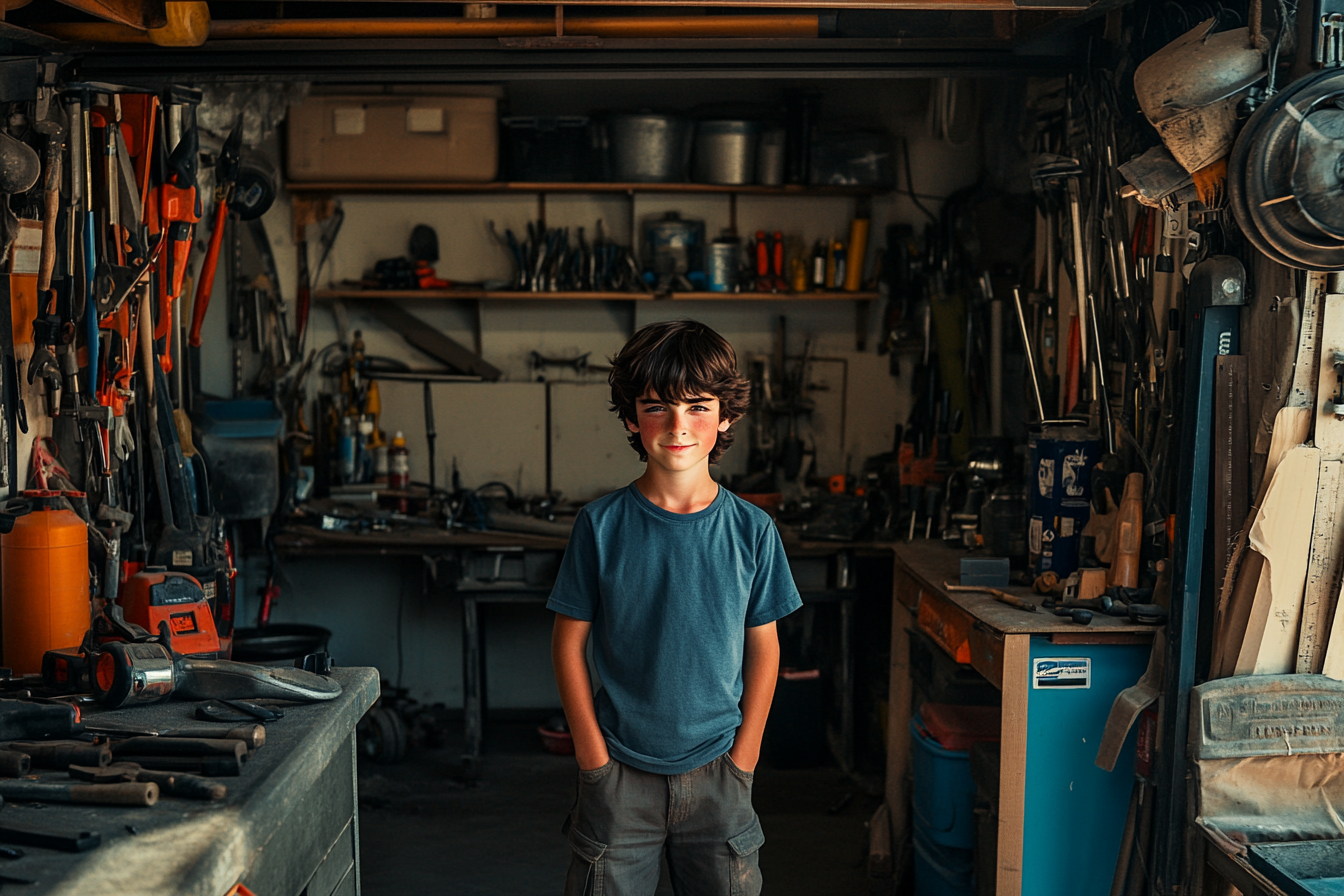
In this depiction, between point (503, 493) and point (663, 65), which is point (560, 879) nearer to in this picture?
point (503, 493)

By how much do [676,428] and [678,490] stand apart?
118mm

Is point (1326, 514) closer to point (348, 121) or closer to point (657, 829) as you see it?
point (657, 829)

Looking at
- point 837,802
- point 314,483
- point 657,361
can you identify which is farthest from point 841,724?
point 657,361

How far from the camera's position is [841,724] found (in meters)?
4.49

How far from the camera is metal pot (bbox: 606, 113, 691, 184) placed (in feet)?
15.8

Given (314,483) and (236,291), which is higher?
(236,291)

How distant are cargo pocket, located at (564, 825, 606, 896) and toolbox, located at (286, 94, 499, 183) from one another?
3418 mm

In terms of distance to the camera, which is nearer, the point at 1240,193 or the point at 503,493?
the point at 1240,193

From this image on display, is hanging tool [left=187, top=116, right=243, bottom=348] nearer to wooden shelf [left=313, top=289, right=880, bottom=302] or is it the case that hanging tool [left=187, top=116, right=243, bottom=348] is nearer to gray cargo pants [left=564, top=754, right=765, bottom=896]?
wooden shelf [left=313, top=289, right=880, bottom=302]

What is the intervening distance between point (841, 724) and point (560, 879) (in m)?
1.38

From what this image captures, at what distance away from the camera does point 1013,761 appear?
8.80ft

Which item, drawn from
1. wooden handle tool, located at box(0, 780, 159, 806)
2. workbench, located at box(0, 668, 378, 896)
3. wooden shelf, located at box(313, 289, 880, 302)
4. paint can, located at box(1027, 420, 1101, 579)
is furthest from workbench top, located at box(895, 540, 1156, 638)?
wooden handle tool, located at box(0, 780, 159, 806)

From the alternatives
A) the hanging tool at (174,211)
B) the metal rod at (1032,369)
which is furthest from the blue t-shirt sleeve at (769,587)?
the hanging tool at (174,211)

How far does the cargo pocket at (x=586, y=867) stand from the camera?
6.31 ft
